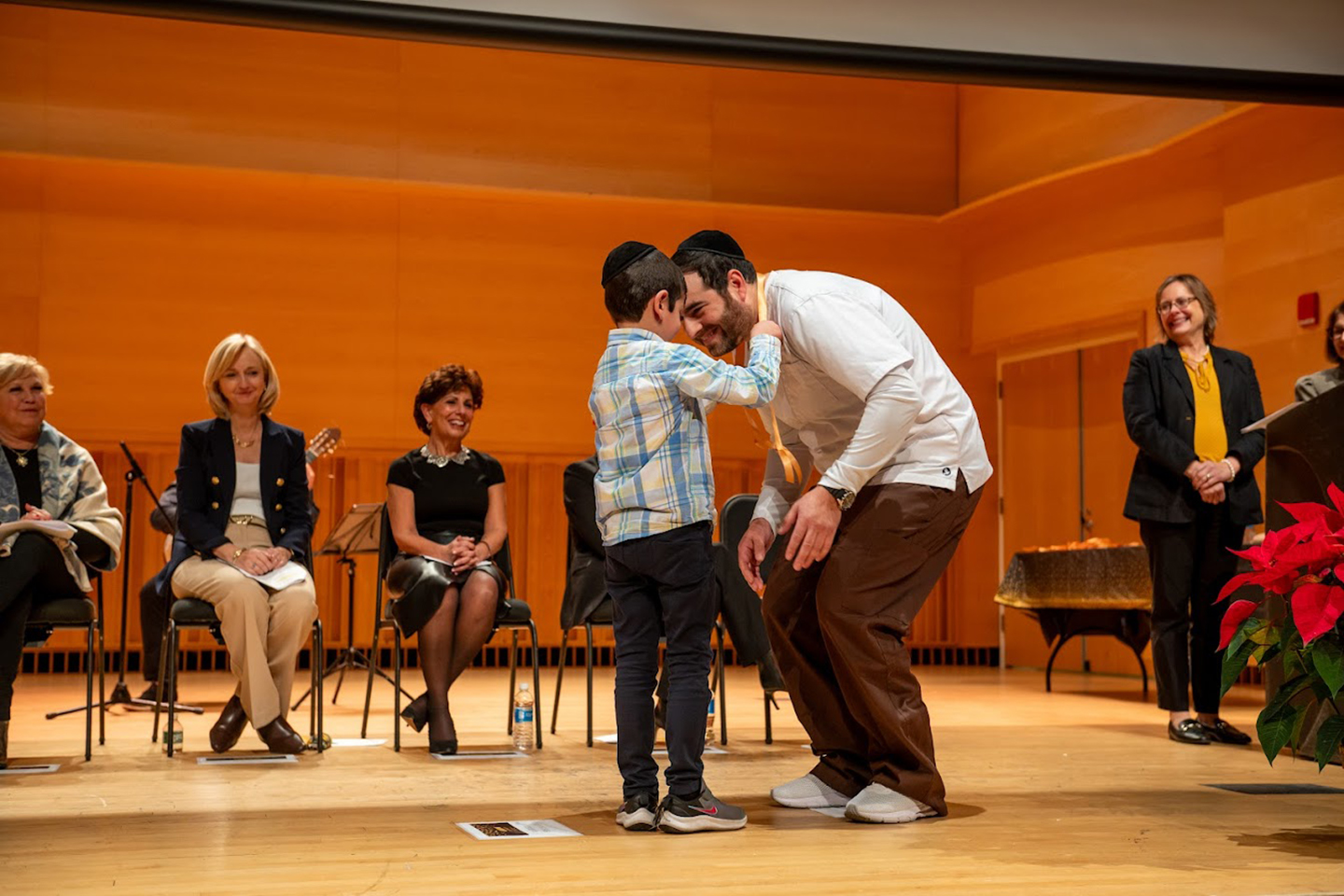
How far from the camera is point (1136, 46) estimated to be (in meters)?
3.89

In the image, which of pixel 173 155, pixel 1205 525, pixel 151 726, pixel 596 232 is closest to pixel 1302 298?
pixel 1205 525

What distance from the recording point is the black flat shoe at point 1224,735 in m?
4.93

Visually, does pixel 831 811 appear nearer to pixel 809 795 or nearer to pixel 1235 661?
pixel 809 795

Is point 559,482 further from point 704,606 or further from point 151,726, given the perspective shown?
point 704,606

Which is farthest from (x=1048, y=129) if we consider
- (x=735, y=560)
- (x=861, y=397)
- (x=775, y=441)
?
(x=861, y=397)

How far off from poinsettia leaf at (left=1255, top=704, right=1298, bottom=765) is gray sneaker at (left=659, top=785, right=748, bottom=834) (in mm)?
1101

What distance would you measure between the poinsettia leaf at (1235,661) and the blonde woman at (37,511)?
10.9 feet

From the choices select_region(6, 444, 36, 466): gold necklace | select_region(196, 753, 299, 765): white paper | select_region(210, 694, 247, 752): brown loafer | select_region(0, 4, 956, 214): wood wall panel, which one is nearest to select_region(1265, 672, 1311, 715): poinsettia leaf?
select_region(196, 753, 299, 765): white paper

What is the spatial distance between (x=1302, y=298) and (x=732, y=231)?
4055 mm

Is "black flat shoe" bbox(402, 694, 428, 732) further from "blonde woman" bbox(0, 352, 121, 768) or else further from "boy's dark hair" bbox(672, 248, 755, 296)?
"boy's dark hair" bbox(672, 248, 755, 296)

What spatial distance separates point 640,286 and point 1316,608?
1.54 metres

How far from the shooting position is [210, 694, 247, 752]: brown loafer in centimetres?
459

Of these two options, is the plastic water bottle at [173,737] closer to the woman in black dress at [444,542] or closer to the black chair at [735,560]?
the woman in black dress at [444,542]

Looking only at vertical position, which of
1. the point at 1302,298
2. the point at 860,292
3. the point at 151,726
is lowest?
the point at 151,726
